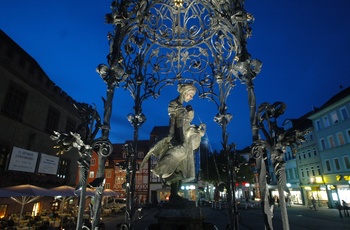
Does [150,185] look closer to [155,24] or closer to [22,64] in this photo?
[22,64]

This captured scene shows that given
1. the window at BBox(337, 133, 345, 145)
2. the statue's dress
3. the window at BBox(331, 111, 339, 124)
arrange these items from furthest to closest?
1. the window at BBox(331, 111, 339, 124)
2. the window at BBox(337, 133, 345, 145)
3. the statue's dress

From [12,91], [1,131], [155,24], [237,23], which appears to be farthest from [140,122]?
[12,91]

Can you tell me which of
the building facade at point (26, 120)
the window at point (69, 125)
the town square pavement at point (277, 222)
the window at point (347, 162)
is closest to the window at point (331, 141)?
the window at point (347, 162)

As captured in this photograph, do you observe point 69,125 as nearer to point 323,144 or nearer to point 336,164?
point 336,164

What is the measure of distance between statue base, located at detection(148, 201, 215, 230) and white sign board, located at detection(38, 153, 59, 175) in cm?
1950

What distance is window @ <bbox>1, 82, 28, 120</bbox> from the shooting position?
16984 millimetres

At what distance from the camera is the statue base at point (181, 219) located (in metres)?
4.31

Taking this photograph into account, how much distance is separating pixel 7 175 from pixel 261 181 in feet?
64.4

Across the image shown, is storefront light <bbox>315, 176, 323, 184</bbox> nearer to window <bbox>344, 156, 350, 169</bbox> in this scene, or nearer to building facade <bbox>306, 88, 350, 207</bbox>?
building facade <bbox>306, 88, 350, 207</bbox>

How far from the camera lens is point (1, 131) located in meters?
16.3

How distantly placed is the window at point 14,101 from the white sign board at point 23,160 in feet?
9.26

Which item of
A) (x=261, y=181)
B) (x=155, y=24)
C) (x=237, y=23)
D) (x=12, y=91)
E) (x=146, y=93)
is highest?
(x=12, y=91)

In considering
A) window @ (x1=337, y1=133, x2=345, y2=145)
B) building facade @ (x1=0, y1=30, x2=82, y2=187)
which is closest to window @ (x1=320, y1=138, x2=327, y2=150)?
window @ (x1=337, y1=133, x2=345, y2=145)

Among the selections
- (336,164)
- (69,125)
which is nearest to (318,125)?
(336,164)
